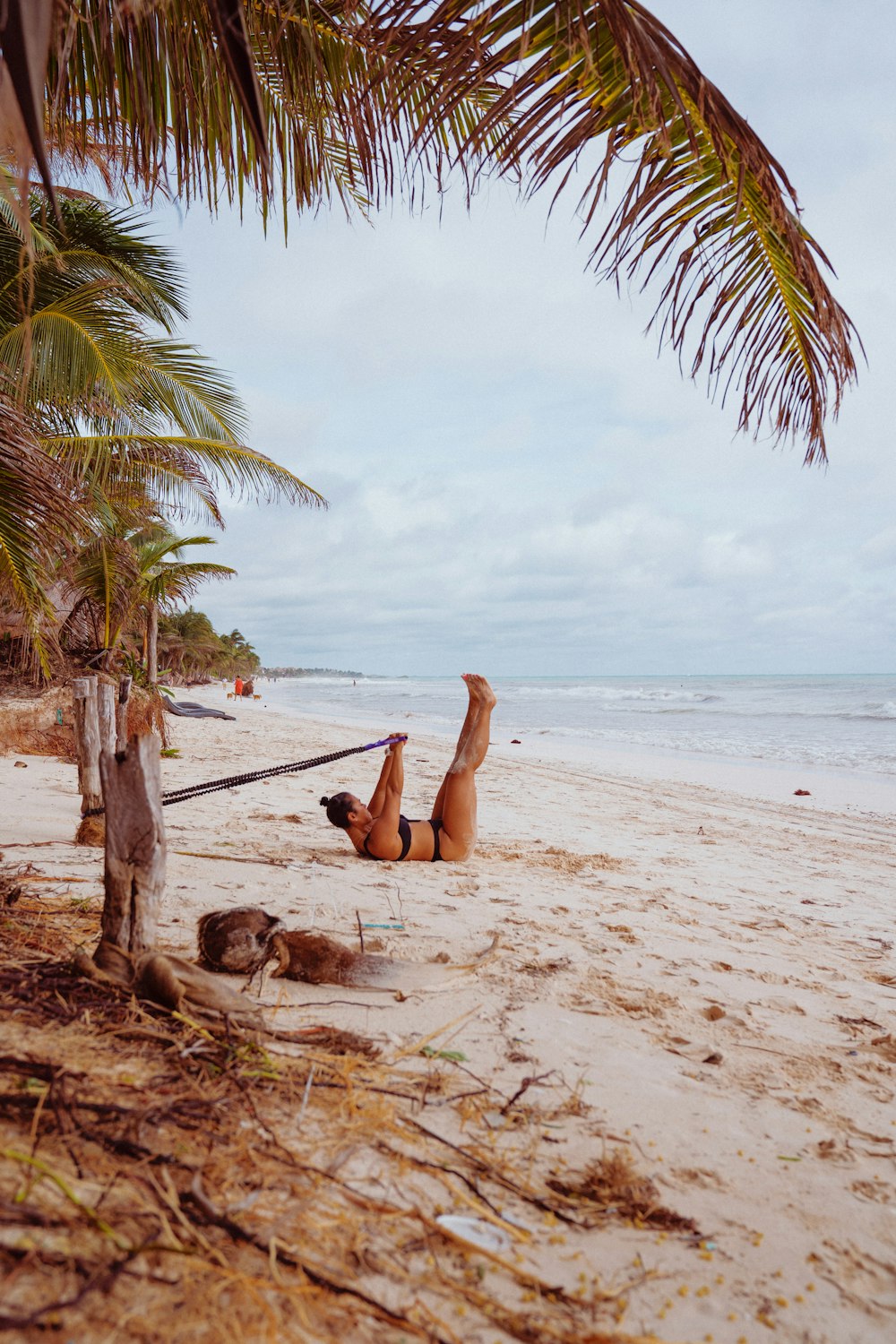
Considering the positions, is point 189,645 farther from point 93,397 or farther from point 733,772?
point 93,397

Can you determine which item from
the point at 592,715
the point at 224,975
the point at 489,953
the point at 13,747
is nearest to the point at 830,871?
the point at 489,953

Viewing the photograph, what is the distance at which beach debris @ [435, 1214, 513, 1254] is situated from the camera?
4.83 feet

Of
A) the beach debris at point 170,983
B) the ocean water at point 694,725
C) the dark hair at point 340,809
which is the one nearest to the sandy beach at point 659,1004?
the dark hair at point 340,809

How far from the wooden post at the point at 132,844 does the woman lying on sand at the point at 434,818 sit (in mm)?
2521

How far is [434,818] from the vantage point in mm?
5121

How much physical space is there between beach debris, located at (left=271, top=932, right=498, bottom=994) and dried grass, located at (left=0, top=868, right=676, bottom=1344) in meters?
0.54

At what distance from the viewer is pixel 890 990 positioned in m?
3.22

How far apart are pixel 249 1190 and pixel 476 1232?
461 millimetres

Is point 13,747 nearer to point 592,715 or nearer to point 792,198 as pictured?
point 792,198

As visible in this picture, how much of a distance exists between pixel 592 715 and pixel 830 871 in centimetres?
1927

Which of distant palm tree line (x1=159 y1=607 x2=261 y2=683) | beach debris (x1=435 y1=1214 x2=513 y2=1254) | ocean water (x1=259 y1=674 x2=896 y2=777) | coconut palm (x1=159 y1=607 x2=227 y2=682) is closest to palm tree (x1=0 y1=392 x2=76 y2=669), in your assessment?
beach debris (x1=435 y1=1214 x2=513 y2=1254)

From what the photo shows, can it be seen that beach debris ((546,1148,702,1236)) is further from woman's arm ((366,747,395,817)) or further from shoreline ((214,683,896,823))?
shoreline ((214,683,896,823))

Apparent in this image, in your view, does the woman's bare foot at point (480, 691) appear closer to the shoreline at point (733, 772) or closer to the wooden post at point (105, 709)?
the wooden post at point (105, 709)

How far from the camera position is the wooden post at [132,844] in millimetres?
2211
